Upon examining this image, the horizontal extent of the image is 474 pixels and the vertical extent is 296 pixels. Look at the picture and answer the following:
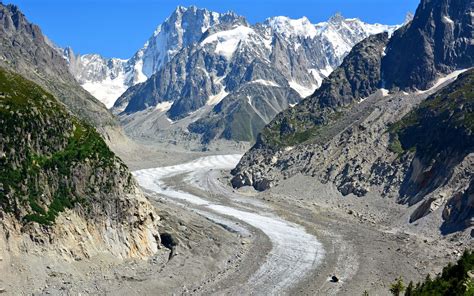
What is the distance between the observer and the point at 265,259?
292ft

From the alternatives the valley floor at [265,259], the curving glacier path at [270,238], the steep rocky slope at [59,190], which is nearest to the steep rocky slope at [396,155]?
the valley floor at [265,259]

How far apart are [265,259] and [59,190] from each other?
32.3 metres

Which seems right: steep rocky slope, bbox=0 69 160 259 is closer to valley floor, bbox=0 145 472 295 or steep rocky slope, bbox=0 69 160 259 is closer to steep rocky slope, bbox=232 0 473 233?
valley floor, bbox=0 145 472 295

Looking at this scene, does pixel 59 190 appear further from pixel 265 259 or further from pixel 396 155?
pixel 396 155

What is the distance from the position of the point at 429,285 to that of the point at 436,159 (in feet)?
267

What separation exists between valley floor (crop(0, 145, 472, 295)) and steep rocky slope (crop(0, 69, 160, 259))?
249 centimetres

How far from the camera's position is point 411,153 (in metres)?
145

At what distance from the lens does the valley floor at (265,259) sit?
6831 cm

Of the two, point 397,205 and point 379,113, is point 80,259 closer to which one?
point 397,205

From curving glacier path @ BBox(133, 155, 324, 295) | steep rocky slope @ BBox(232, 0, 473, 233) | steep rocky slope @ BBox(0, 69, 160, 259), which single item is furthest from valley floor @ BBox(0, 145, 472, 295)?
steep rocky slope @ BBox(232, 0, 473, 233)

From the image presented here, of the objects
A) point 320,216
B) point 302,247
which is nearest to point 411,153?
point 320,216

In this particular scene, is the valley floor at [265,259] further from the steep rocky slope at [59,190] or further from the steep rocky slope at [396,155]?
the steep rocky slope at [396,155]

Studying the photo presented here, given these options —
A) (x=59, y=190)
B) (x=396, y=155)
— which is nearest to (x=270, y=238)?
(x=59, y=190)

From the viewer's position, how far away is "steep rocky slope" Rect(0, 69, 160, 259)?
69125 millimetres
